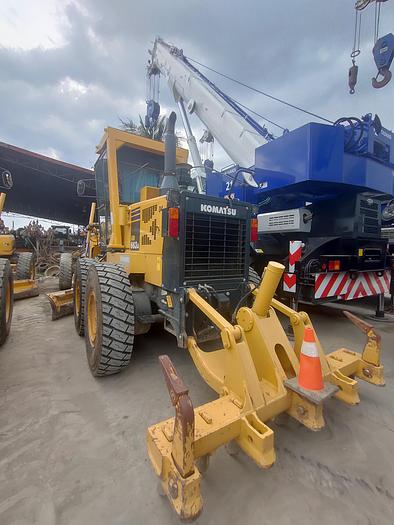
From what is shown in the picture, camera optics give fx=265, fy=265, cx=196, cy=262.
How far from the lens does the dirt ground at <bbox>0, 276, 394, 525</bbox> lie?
1412mm

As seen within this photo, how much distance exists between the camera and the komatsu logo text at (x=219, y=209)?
261 centimetres

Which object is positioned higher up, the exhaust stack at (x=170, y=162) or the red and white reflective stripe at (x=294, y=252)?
the exhaust stack at (x=170, y=162)

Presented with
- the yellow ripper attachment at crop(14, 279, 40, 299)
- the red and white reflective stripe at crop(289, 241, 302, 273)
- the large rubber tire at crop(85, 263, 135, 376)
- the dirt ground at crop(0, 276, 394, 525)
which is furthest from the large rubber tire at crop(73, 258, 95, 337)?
the yellow ripper attachment at crop(14, 279, 40, 299)

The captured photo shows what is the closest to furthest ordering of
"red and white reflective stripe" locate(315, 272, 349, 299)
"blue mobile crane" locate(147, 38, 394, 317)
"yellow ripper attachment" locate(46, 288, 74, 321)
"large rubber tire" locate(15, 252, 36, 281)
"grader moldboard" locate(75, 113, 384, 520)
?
"grader moldboard" locate(75, 113, 384, 520) → "blue mobile crane" locate(147, 38, 394, 317) → "red and white reflective stripe" locate(315, 272, 349, 299) → "yellow ripper attachment" locate(46, 288, 74, 321) → "large rubber tire" locate(15, 252, 36, 281)

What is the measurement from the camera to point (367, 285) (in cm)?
474

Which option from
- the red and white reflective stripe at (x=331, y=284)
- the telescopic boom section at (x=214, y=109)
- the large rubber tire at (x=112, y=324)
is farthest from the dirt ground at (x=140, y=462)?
the telescopic boom section at (x=214, y=109)

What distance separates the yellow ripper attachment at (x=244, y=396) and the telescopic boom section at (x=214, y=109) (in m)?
4.84

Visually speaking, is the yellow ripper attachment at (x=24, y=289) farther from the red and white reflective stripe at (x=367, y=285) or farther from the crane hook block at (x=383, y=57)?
the crane hook block at (x=383, y=57)

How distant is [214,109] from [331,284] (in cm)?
549

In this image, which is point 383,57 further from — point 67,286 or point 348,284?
point 67,286

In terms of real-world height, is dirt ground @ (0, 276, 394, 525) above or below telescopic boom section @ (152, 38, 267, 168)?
below

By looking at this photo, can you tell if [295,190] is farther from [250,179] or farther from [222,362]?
[222,362]

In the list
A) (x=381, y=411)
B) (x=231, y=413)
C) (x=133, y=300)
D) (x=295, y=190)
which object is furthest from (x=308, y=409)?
(x=295, y=190)

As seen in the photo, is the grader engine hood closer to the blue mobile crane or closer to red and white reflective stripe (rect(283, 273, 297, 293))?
the blue mobile crane
